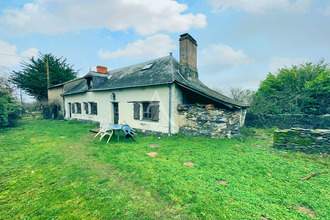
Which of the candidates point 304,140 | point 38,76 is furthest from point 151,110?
point 38,76

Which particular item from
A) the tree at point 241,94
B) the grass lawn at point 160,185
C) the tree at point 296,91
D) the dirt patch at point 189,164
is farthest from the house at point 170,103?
the tree at point 241,94

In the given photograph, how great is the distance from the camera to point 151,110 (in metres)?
9.29

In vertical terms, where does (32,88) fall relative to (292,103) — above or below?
above

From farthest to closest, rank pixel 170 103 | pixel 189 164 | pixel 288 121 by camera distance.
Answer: pixel 288 121, pixel 170 103, pixel 189 164

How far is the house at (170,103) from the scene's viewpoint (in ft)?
25.6

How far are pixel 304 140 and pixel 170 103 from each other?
21.9 feet

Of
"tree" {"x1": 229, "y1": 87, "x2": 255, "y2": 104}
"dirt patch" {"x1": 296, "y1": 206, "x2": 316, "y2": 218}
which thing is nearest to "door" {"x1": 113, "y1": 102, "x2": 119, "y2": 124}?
"dirt patch" {"x1": 296, "y1": 206, "x2": 316, "y2": 218}

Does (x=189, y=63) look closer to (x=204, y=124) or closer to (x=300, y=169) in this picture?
(x=204, y=124)

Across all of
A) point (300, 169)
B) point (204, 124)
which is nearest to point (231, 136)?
point (204, 124)

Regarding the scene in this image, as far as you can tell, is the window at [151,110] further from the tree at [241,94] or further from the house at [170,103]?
the tree at [241,94]

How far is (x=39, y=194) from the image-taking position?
3.01 m

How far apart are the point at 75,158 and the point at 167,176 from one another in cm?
375

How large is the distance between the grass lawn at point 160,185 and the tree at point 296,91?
36.1ft

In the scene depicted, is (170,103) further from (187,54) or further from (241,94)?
(241,94)
